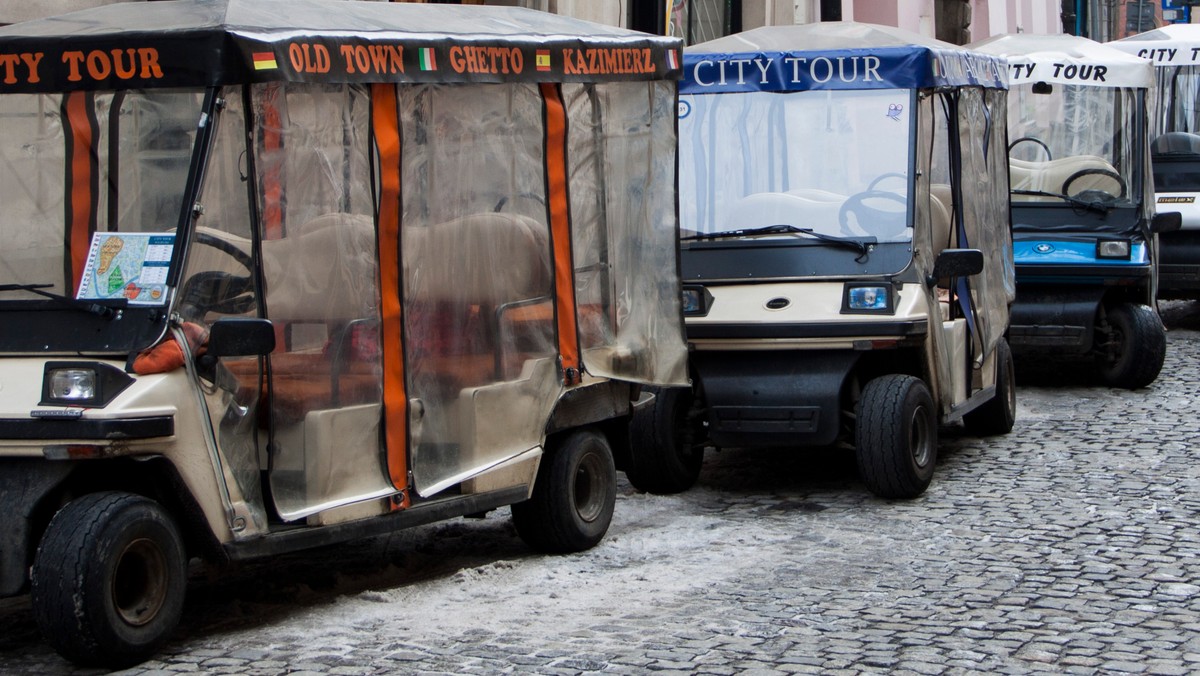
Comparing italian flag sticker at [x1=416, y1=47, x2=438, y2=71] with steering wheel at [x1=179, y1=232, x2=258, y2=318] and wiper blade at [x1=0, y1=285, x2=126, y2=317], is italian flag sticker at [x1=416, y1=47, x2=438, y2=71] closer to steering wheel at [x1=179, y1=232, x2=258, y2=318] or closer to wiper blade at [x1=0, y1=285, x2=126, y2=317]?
steering wheel at [x1=179, y1=232, x2=258, y2=318]

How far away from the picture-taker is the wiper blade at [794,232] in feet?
29.3

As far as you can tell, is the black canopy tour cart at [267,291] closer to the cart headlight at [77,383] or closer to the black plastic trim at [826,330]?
the cart headlight at [77,383]

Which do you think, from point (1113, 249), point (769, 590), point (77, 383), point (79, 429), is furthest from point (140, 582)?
point (1113, 249)

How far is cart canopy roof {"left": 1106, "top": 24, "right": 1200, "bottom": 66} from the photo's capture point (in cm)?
1599

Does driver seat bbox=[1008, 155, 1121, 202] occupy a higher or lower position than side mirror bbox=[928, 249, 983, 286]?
higher

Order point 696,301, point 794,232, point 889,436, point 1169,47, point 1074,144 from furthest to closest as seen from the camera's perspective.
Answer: point 1169,47, point 1074,144, point 794,232, point 696,301, point 889,436

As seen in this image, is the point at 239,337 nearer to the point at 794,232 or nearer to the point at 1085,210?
the point at 794,232

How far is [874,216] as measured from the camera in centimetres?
901

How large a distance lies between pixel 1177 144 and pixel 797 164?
7.68m

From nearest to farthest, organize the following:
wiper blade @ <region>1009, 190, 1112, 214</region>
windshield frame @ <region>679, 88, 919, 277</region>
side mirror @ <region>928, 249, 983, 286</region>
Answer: side mirror @ <region>928, 249, 983, 286</region> < windshield frame @ <region>679, 88, 919, 277</region> < wiper blade @ <region>1009, 190, 1112, 214</region>

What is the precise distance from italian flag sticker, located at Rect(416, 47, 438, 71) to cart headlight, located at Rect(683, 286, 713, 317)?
2475mm

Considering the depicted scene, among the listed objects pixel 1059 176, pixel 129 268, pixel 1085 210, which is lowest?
pixel 129 268

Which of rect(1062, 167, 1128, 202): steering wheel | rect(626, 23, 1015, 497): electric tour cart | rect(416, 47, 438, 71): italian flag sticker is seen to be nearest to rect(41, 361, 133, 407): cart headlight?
rect(416, 47, 438, 71): italian flag sticker

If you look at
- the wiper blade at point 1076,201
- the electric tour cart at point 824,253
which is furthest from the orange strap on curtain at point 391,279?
the wiper blade at point 1076,201
